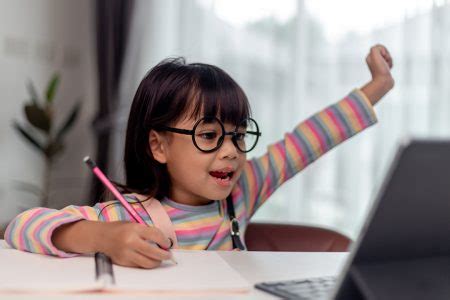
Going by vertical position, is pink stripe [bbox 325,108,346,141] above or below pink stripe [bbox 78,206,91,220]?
above

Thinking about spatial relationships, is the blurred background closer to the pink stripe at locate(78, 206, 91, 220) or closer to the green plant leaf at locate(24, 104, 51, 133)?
the green plant leaf at locate(24, 104, 51, 133)

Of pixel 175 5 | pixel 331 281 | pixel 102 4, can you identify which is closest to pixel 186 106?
pixel 331 281

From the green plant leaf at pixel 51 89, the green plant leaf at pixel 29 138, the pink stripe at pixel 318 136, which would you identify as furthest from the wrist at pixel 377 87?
the green plant leaf at pixel 29 138

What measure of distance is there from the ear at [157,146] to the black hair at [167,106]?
0.4 inches

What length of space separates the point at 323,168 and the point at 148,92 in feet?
6.58

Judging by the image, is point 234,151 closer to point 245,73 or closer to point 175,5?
point 245,73

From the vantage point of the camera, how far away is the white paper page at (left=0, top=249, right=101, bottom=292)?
85 cm

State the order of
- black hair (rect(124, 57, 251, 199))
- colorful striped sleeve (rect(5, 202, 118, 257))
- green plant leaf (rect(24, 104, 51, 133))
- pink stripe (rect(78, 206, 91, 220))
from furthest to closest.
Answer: green plant leaf (rect(24, 104, 51, 133)) < black hair (rect(124, 57, 251, 199)) < pink stripe (rect(78, 206, 91, 220)) < colorful striped sleeve (rect(5, 202, 118, 257))

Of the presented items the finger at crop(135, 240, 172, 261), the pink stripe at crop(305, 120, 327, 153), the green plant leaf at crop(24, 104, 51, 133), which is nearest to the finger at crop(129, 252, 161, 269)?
the finger at crop(135, 240, 172, 261)

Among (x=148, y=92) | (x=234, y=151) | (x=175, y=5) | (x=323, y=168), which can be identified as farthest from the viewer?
(x=175, y=5)

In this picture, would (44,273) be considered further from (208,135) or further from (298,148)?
(298,148)

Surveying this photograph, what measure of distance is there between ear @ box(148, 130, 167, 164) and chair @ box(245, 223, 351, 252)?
0.26m

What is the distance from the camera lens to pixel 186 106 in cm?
147

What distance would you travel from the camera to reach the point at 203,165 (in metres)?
1.44
